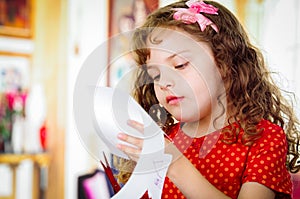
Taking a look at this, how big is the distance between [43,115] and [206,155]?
1.71 metres

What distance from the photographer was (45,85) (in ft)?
8.12

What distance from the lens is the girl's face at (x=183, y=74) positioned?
0.73 metres

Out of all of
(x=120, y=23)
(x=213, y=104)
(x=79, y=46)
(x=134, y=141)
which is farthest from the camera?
(x=79, y=46)

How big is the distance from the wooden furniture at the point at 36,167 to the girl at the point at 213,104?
1.59 metres

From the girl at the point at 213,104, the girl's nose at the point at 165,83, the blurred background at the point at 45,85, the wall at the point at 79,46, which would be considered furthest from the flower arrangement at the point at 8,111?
the girl's nose at the point at 165,83

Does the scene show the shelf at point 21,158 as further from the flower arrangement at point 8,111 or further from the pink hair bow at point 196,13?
the pink hair bow at point 196,13

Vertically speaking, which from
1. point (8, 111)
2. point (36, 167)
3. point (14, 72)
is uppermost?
point (14, 72)

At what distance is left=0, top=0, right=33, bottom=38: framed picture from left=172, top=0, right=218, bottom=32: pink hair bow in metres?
1.73

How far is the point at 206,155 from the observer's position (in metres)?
0.80

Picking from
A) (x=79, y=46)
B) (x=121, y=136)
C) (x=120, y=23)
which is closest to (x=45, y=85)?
(x=79, y=46)

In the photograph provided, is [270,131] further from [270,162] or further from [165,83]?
[165,83]

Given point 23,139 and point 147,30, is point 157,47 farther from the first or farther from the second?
point 23,139

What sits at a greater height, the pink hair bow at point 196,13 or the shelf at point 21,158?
the pink hair bow at point 196,13

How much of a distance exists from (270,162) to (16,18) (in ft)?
6.28
